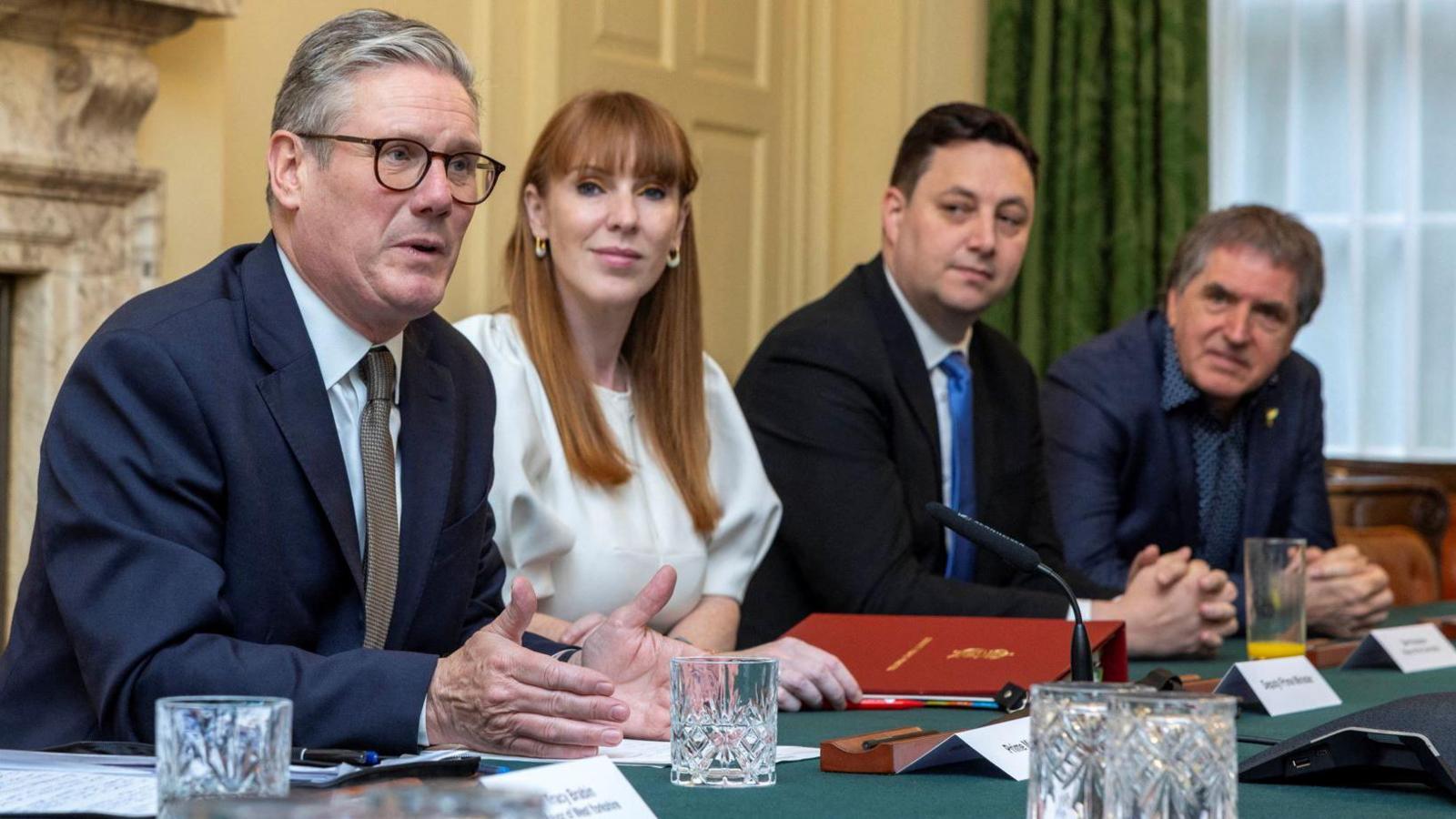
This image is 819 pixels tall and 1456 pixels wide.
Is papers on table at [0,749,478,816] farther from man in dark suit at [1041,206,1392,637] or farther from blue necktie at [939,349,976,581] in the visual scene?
man in dark suit at [1041,206,1392,637]

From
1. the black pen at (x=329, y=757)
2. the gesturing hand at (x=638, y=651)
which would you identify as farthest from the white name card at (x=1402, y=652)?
the black pen at (x=329, y=757)

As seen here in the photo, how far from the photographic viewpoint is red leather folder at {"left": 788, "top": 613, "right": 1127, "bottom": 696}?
2.01 m

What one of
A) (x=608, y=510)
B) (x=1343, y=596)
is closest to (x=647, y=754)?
(x=608, y=510)

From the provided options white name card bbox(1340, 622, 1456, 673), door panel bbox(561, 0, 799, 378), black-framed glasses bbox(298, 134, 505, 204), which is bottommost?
white name card bbox(1340, 622, 1456, 673)

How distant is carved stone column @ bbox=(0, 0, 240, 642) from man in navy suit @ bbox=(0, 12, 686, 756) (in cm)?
104

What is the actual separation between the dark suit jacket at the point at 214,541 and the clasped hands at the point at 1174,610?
3.60 feet

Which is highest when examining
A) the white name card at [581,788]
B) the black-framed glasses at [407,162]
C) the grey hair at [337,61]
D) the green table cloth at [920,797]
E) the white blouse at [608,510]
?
the grey hair at [337,61]

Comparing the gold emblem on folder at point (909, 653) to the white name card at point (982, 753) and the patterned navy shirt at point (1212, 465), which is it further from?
the patterned navy shirt at point (1212, 465)

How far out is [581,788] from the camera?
3.97 feet

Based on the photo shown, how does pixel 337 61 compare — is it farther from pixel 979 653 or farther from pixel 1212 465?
pixel 1212 465

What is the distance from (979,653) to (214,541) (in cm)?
87

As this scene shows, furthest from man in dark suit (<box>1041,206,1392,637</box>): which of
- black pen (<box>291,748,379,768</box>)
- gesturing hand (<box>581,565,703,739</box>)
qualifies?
black pen (<box>291,748,379,768</box>)

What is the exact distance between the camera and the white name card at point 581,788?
1.18 m

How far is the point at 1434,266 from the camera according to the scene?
550 cm
